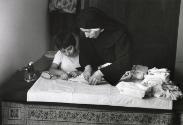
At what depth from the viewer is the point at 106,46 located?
233cm

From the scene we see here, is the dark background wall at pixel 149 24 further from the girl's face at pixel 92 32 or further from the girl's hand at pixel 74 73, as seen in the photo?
the girl's hand at pixel 74 73

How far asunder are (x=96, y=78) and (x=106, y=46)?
0.32 metres

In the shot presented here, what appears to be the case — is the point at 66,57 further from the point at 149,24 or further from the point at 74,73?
the point at 149,24

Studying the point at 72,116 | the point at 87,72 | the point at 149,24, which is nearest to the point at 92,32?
the point at 87,72

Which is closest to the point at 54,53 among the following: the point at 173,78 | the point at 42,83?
the point at 42,83

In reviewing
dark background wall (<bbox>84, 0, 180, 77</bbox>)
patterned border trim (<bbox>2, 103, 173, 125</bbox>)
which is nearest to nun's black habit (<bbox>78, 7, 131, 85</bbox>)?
dark background wall (<bbox>84, 0, 180, 77</bbox>)

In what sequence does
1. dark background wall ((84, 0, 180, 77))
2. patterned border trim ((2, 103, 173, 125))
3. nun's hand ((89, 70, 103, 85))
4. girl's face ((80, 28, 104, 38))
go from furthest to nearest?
dark background wall ((84, 0, 180, 77)), girl's face ((80, 28, 104, 38)), nun's hand ((89, 70, 103, 85)), patterned border trim ((2, 103, 173, 125))

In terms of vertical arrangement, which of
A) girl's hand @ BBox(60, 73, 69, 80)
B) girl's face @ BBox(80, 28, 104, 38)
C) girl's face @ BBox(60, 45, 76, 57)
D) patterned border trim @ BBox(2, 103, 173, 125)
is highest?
girl's face @ BBox(80, 28, 104, 38)

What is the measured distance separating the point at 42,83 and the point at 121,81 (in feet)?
1.96

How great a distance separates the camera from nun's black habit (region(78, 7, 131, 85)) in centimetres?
220

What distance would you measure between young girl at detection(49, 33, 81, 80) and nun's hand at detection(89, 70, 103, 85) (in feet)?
0.67

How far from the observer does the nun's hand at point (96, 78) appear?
2.14 m

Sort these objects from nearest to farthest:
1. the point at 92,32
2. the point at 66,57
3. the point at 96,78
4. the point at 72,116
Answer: the point at 72,116 < the point at 96,78 < the point at 92,32 < the point at 66,57

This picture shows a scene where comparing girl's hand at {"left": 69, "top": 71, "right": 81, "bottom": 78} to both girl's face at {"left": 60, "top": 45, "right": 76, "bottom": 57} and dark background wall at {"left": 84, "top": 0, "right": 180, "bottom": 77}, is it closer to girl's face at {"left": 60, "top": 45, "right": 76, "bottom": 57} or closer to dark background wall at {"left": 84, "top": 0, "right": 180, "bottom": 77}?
girl's face at {"left": 60, "top": 45, "right": 76, "bottom": 57}
